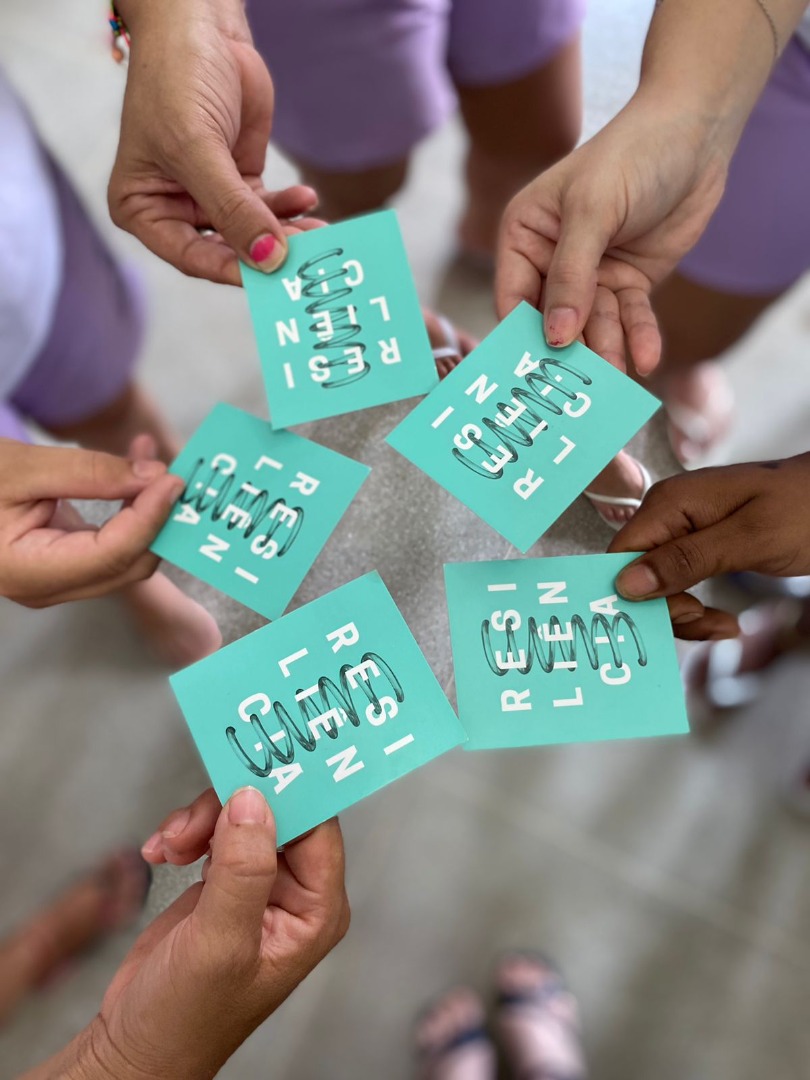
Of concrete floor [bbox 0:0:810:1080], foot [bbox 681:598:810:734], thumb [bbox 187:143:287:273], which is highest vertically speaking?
thumb [bbox 187:143:287:273]

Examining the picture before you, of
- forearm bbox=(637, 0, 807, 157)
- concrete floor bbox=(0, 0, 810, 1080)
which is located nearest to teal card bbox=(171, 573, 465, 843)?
concrete floor bbox=(0, 0, 810, 1080)

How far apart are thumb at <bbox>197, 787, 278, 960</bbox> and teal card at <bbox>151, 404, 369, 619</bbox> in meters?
0.16

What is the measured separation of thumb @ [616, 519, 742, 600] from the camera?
53 cm

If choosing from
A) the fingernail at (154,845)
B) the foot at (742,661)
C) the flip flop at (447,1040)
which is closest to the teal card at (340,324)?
the fingernail at (154,845)

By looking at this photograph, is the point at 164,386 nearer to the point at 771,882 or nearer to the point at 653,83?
the point at 653,83

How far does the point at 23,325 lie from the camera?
28.8 inches

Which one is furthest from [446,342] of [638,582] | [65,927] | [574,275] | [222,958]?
[65,927]

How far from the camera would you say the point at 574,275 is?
56 centimetres

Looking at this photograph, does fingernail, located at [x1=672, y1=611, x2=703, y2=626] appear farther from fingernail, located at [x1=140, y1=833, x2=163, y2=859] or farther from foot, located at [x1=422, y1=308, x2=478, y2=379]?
fingernail, located at [x1=140, y1=833, x2=163, y2=859]

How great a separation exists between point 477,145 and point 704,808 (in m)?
0.95

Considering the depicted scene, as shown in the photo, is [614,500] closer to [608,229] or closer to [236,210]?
[608,229]

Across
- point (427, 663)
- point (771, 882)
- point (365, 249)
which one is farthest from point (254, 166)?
point (771, 882)

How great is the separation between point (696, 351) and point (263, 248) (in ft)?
1.98

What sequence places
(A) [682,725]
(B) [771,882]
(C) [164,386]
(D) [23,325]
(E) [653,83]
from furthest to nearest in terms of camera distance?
(C) [164,386] < (B) [771,882] < (D) [23,325] < (E) [653,83] < (A) [682,725]
